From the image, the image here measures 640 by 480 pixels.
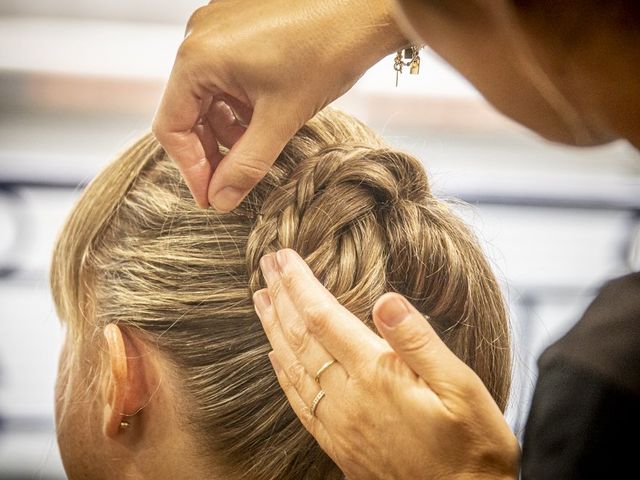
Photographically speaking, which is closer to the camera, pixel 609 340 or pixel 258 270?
pixel 609 340

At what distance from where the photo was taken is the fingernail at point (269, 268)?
0.95 meters

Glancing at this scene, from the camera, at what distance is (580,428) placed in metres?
0.64

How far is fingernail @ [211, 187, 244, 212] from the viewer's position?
0.98 meters

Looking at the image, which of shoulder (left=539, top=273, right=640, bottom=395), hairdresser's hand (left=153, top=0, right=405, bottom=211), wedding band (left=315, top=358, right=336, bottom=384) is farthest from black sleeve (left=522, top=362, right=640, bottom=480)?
hairdresser's hand (left=153, top=0, right=405, bottom=211)

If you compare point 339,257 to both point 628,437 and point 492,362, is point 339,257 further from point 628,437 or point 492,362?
point 628,437

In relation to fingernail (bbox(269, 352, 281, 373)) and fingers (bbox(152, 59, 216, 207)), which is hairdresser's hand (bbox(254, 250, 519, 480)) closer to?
fingernail (bbox(269, 352, 281, 373))

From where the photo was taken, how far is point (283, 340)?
36.7 inches

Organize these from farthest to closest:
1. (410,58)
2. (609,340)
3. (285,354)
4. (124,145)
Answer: (124,145)
(410,58)
(285,354)
(609,340)

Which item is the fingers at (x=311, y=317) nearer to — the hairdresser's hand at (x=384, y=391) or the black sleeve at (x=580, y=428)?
the hairdresser's hand at (x=384, y=391)

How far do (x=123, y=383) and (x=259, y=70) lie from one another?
1.46ft

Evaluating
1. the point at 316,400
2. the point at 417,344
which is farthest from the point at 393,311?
the point at 316,400

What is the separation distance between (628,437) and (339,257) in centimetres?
45

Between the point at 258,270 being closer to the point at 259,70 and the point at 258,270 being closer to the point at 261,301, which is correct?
the point at 261,301

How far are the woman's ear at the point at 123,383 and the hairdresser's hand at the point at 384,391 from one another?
0.21 meters
